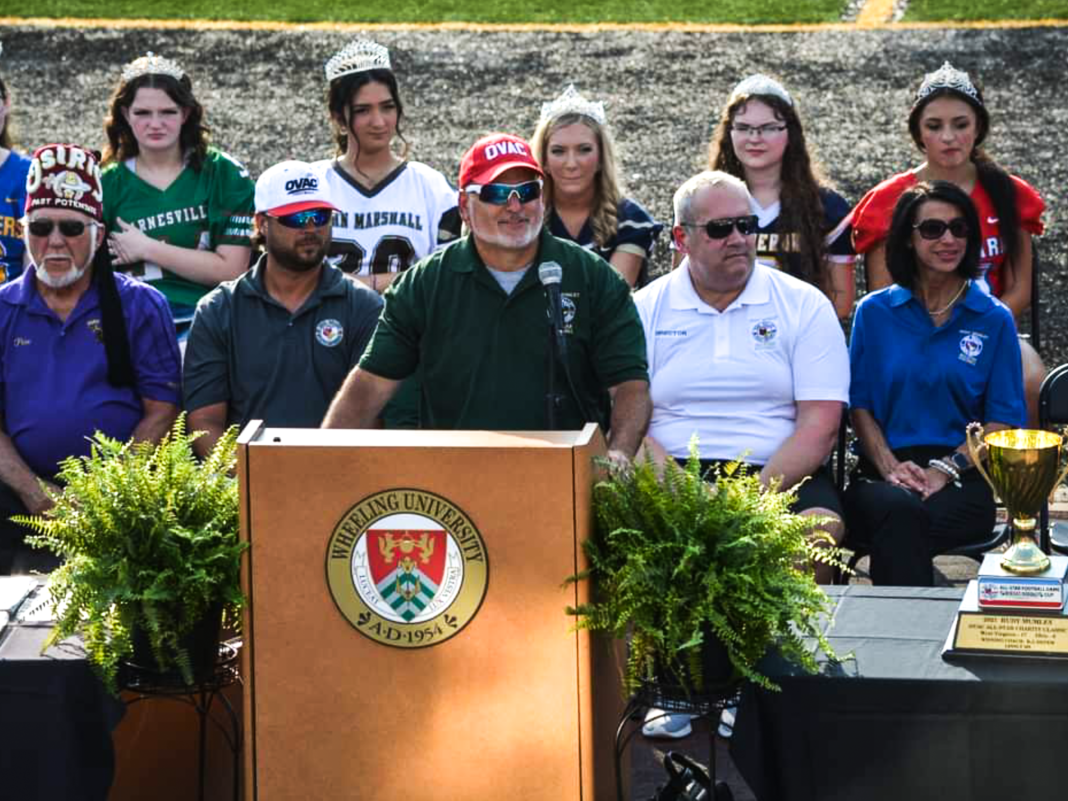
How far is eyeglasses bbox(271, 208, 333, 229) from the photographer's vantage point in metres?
6.15

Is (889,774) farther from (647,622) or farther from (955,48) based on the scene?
(955,48)

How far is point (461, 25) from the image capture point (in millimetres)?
20375

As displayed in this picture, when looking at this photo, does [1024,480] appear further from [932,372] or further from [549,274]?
[932,372]

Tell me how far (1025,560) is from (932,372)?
6.92ft

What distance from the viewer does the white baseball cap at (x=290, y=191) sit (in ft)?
20.2

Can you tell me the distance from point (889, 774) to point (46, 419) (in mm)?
3285

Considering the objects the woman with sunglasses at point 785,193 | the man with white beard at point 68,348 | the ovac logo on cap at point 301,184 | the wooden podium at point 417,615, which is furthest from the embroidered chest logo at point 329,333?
the wooden podium at point 417,615

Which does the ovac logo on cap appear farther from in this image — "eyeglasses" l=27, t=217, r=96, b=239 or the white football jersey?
the white football jersey

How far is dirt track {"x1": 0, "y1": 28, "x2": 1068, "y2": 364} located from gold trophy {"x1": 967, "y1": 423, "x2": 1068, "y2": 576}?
9000 mm

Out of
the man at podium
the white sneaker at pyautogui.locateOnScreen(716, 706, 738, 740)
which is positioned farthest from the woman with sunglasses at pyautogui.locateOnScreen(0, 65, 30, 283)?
the white sneaker at pyautogui.locateOnScreen(716, 706, 738, 740)

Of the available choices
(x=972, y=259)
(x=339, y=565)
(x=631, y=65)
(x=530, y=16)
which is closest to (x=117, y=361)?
(x=339, y=565)

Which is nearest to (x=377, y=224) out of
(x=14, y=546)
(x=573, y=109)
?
(x=573, y=109)

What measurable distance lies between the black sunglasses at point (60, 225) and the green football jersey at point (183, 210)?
960 mm

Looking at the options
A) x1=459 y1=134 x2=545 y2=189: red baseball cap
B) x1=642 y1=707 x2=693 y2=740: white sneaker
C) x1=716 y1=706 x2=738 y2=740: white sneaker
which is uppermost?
x1=459 y1=134 x2=545 y2=189: red baseball cap
